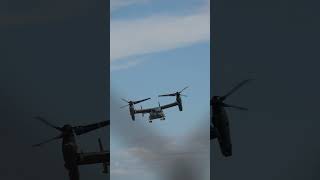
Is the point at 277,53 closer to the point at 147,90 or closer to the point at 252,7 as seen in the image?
the point at 252,7

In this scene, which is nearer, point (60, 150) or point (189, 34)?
point (60, 150)

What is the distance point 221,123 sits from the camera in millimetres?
6973

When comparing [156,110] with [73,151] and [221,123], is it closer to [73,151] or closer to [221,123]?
[221,123]

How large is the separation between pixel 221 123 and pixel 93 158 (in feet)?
4.53

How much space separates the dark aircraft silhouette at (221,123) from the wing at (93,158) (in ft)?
3.71

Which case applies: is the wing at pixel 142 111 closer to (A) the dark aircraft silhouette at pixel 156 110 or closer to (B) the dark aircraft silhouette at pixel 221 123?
(A) the dark aircraft silhouette at pixel 156 110

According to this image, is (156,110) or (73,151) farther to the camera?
(156,110)

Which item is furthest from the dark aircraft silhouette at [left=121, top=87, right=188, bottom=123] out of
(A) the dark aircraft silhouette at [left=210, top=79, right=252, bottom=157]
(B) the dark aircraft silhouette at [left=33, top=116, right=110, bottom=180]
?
(B) the dark aircraft silhouette at [left=33, top=116, right=110, bottom=180]

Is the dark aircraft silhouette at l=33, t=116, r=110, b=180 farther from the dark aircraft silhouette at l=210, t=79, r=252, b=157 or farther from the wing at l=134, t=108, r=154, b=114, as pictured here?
the dark aircraft silhouette at l=210, t=79, r=252, b=157

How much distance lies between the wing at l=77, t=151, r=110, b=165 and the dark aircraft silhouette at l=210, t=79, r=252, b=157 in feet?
3.71

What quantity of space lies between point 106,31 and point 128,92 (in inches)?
26.7

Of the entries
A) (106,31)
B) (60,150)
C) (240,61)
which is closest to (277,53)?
(240,61)

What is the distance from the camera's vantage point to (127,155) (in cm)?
696

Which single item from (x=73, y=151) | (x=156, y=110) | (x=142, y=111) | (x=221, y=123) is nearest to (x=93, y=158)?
(x=73, y=151)
